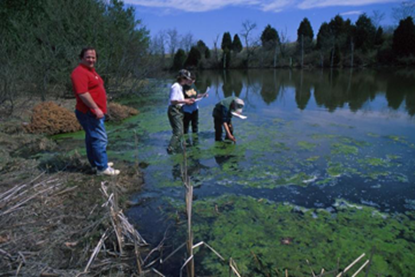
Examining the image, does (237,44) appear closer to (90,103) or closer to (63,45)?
(63,45)

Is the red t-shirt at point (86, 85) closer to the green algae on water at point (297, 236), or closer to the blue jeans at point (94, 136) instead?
the blue jeans at point (94, 136)

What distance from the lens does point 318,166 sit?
510 centimetres

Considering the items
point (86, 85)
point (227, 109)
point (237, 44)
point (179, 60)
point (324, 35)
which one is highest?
point (237, 44)

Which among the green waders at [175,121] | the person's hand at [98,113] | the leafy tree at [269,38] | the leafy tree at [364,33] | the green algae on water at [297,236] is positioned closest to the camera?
the green algae on water at [297,236]

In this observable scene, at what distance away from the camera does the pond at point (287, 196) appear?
9.24 feet

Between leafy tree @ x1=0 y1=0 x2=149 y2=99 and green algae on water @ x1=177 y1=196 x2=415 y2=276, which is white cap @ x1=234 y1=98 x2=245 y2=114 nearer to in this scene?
green algae on water @ x1=177 y1=196 x2=415 y2=276

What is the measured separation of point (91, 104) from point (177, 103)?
202cm

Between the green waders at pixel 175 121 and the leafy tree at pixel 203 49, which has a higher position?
the leafy tree at pixel 203 49

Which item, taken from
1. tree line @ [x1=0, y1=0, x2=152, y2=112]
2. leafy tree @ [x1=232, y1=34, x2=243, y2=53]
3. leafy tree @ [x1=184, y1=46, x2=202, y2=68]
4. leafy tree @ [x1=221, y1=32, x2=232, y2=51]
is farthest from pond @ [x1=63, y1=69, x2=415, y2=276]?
leafy tree @ [x1=221, y1=32, x2=232, y2=51]

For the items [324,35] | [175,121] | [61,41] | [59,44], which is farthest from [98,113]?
[324,35]

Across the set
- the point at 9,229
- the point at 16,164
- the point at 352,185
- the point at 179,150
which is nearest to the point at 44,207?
the point at 9,229

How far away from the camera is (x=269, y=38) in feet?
174

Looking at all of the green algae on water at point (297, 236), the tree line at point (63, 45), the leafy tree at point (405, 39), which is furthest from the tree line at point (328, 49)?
the green algae on water at point (297, 236)

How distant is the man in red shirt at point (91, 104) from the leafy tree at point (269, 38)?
49.3 meters
